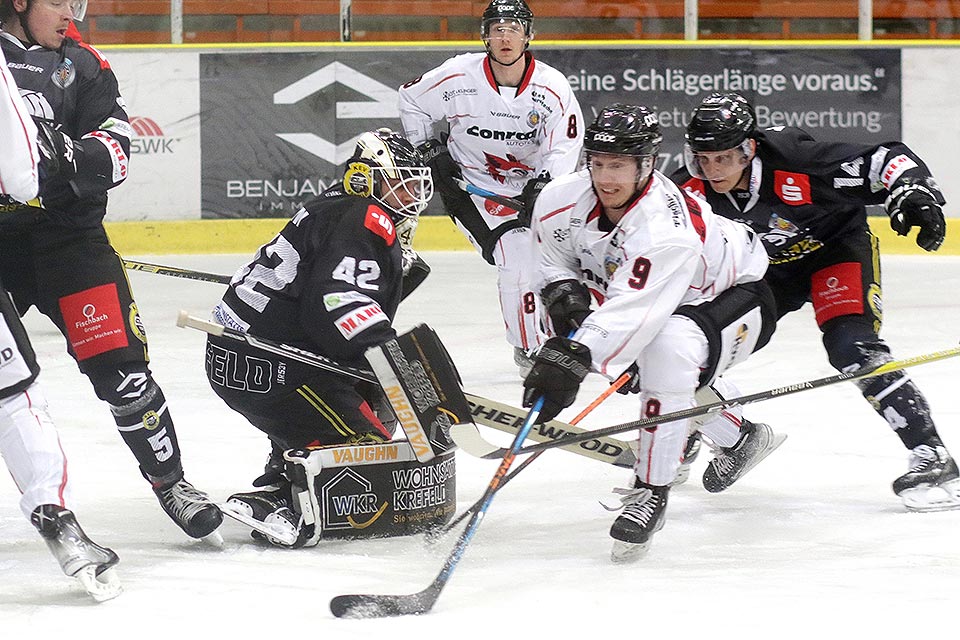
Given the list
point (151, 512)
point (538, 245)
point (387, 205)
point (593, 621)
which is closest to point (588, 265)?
point (538, 245)

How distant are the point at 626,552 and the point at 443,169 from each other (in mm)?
2403

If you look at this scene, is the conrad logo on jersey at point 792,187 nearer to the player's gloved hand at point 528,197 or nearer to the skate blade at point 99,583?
the player's gloved hand at point 528,197

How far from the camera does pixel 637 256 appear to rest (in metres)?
2.52

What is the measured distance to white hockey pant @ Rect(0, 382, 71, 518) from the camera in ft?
7.22

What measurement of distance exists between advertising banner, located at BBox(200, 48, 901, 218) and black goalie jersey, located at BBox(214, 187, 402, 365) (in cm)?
424

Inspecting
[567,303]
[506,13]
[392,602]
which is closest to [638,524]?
[567,303]

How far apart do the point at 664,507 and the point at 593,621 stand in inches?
21.0

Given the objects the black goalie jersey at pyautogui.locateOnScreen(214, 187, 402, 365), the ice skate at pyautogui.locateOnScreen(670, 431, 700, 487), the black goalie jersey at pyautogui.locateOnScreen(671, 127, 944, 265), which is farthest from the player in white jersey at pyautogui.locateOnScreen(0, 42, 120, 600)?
the black goalie jersey at pyautogui.locateOnScreen(671, 127, 944, 265)

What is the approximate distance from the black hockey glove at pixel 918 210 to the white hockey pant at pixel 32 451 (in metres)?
1.70

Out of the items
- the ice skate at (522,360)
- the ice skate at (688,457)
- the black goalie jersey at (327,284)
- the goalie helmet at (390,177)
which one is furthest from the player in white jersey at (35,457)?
the ice skate at (522,360)

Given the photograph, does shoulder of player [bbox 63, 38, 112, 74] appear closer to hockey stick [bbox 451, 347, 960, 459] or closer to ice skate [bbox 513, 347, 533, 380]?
hockey stick [bbox 451, 347, 960, 459]

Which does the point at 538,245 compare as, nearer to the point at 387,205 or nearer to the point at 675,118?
the point at 387,205

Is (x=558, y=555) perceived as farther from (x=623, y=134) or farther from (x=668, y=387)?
(x=623, y=134)

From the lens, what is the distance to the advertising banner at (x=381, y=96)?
6.92 meters
